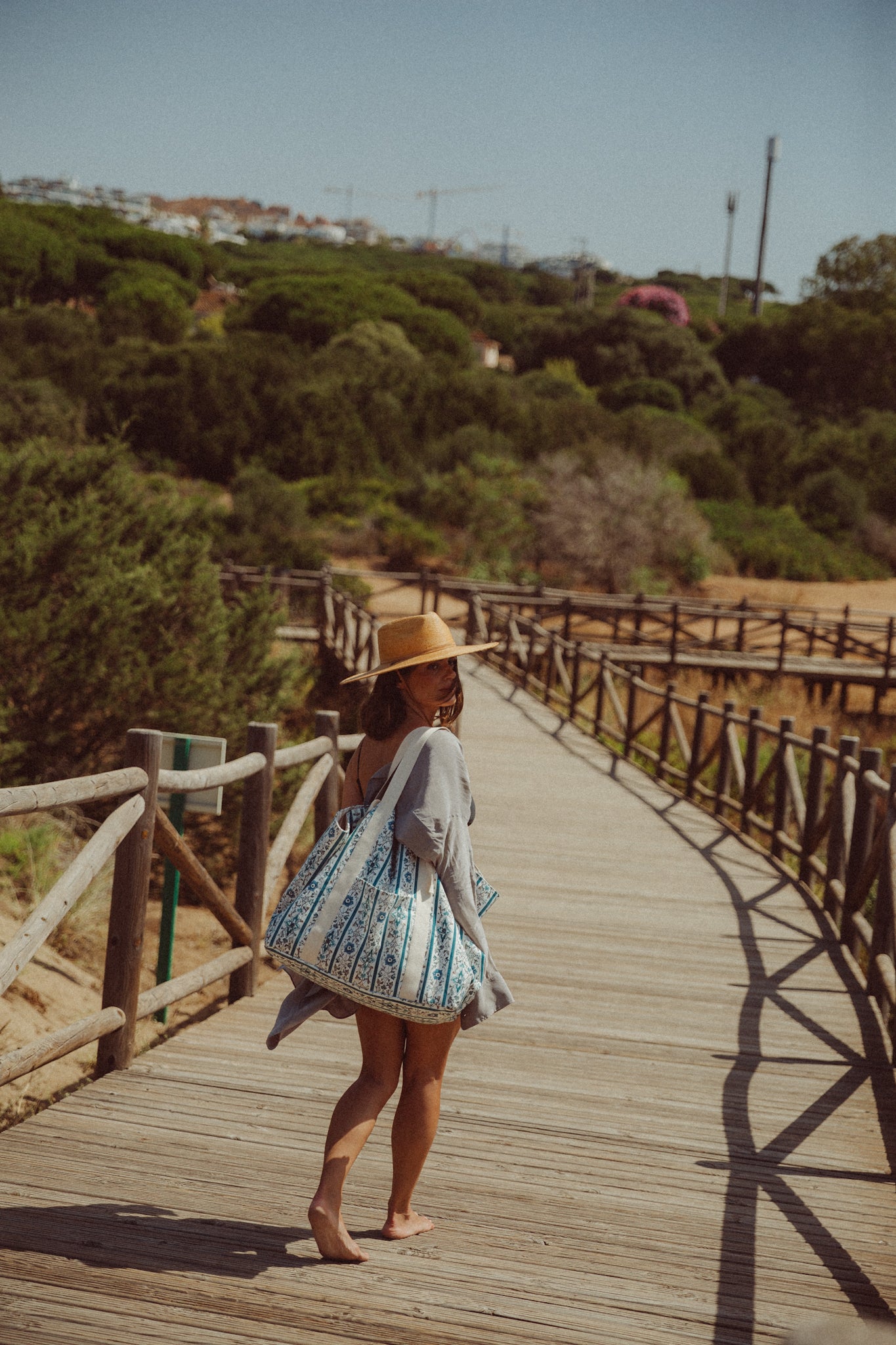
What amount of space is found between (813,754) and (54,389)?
2647 cm

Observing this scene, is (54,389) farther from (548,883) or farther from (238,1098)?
(238,1098)

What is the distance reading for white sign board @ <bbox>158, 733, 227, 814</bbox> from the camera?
4.39 m

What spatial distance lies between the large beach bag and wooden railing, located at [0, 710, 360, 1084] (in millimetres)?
754

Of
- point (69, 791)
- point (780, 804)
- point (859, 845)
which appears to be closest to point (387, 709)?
point (69, 791)

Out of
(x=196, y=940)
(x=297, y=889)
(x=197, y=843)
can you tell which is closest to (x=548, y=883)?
(x=196, y=940)

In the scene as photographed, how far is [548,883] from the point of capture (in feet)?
24.2

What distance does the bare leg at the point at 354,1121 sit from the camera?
256 cm

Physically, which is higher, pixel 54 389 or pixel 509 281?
pixel 509 281

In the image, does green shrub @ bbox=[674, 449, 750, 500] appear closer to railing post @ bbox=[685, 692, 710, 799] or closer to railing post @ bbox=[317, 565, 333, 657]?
railing post @ bbox=[317, 565, 333, 657]

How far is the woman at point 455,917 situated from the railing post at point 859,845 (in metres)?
3.62

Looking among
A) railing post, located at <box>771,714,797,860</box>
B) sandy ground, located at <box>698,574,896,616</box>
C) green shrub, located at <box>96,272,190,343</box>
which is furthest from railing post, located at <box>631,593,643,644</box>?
green shrub, located at <box>96,272,190,343</box>

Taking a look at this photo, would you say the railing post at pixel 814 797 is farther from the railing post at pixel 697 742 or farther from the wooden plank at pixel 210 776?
the wooden plank at pixel 210 776

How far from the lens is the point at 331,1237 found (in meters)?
2.57

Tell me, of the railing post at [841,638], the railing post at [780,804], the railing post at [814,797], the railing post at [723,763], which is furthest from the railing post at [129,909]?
the railing post at [841,638]
